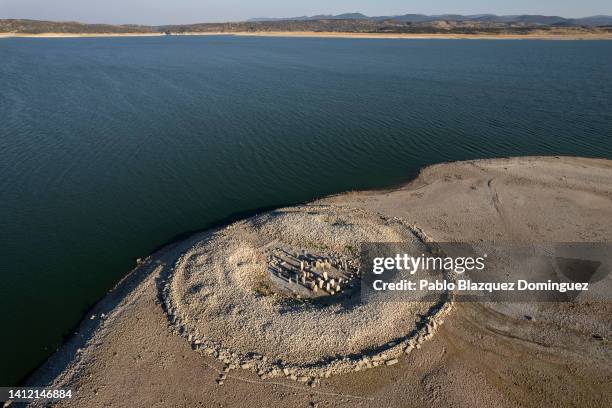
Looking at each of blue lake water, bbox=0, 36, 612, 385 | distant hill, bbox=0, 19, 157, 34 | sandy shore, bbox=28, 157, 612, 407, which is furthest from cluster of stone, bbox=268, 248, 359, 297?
distant hill, bbox=0, 19, 157, 34

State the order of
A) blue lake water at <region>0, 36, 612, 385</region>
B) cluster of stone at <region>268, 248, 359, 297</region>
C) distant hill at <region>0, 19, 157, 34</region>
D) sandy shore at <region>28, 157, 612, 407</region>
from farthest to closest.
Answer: distant hill at <region>0, 19, 157, 34</region>, blue lake water at <region>0, 36, 612, 385</region>, cluster of stone at <region>268, 248, 359, 297</region>, sandy shore at <region>28, 157, 612, 407</region>

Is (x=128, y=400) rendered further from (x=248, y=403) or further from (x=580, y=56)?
(x=580, y=56)

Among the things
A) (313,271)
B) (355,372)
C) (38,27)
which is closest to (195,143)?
(313,271)

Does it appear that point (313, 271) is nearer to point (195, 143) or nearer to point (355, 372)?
point (355, 372)

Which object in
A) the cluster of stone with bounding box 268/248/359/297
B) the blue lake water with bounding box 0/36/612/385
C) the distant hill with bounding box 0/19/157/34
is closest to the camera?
the cluster of stone with bounding box 268/248/359/297

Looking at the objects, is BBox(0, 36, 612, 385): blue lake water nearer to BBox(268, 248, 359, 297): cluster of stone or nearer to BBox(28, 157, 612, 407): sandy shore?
BBox(28, 157, 612, 407): sandy shore

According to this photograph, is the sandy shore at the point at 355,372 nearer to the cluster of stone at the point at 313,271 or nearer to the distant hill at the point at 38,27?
the cluster of stone at the point at 313,271

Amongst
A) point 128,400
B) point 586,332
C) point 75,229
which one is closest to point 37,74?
point 75,229

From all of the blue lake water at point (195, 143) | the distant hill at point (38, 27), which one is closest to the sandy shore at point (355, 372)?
the blue lake water at point (195, 143)
